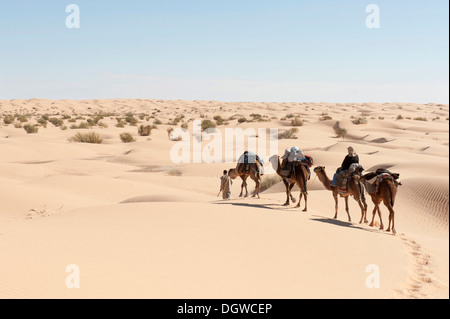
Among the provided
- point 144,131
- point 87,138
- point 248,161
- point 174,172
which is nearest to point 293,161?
point 248,161

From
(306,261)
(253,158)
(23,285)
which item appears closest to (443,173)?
(253,158)

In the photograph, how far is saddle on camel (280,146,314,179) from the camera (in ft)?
41.4

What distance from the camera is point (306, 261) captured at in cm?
743

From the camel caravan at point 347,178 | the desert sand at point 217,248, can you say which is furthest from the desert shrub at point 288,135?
the camel caravan at point 347,178

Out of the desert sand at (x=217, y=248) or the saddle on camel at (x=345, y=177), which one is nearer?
the desert sand at (x=217, y=248)

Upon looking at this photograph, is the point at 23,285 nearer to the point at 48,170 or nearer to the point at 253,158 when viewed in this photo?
the point at 253,158

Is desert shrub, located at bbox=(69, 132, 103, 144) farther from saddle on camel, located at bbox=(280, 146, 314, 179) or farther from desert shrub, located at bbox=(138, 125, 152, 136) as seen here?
saddle on camel, located at bbox=(280, 146, 314, 179)

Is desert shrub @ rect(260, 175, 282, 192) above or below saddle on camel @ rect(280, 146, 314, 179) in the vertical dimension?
below

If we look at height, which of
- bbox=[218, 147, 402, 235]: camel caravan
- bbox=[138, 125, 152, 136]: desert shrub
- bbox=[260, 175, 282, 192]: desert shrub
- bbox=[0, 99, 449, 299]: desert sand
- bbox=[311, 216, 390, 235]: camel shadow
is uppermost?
bbox=[138, 125, 152, 136]: desert shrub

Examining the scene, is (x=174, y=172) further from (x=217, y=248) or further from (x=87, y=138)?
(x=217, y=248)

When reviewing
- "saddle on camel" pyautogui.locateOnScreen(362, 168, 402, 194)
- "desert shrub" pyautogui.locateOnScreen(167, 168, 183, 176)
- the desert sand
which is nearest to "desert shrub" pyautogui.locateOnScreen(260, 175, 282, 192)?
the desert sand

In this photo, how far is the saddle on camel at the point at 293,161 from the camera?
1263 centimetres

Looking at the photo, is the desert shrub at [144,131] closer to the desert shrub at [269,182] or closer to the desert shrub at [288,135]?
the desert shrub at [288,135]
